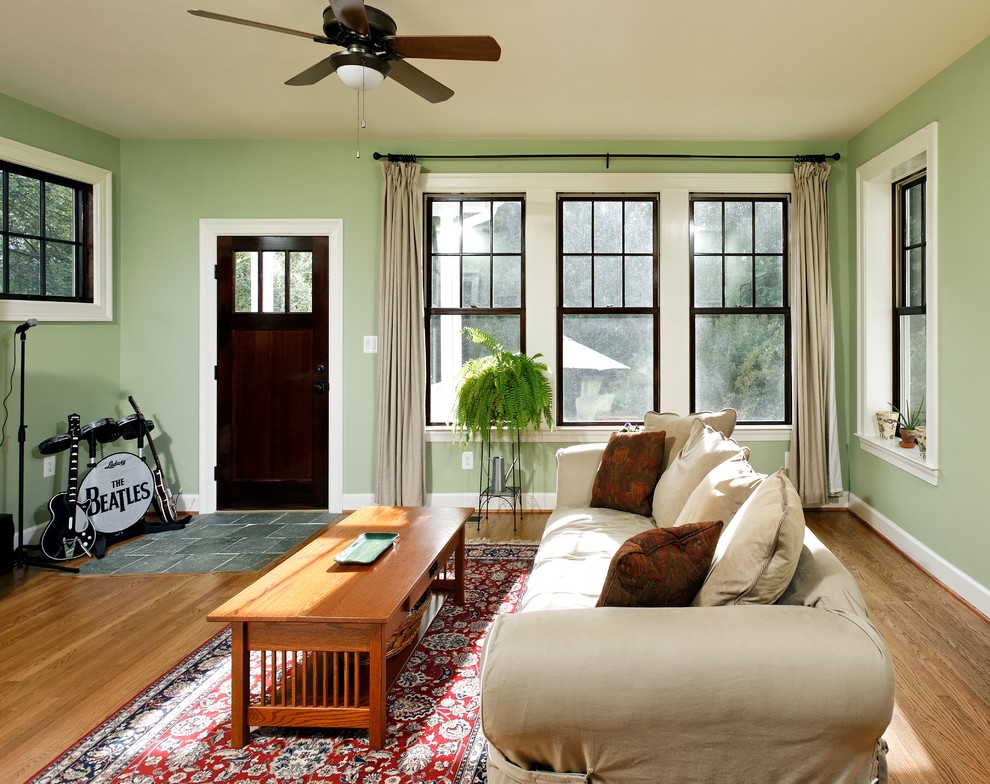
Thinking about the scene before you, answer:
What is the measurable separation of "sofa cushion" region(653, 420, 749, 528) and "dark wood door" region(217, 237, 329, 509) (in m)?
2.82

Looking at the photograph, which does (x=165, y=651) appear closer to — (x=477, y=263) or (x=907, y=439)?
(x=477, y=263)

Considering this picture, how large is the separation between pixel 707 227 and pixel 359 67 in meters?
3.03

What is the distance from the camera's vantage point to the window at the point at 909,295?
164 inches

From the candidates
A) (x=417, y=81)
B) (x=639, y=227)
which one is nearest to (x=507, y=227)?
(x=639, y=227)

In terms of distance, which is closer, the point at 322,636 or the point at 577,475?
the point at 322,636

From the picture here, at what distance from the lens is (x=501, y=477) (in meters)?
4.89

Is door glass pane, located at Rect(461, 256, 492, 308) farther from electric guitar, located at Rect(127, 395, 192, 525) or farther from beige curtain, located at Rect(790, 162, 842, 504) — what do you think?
electric guitar, located at Rect(127, 395, 192, 525)

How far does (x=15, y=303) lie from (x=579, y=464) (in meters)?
3.36

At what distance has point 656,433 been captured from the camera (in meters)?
3.27

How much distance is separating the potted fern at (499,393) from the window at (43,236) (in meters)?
2.61

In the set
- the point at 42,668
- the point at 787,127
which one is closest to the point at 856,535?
the point at 787,127

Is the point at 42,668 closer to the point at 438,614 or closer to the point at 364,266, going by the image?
the point at 438,614

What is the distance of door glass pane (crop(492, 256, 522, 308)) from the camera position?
16.5 ft

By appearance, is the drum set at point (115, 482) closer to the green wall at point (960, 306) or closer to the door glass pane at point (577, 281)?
the door glass pane at point (577, 281)
